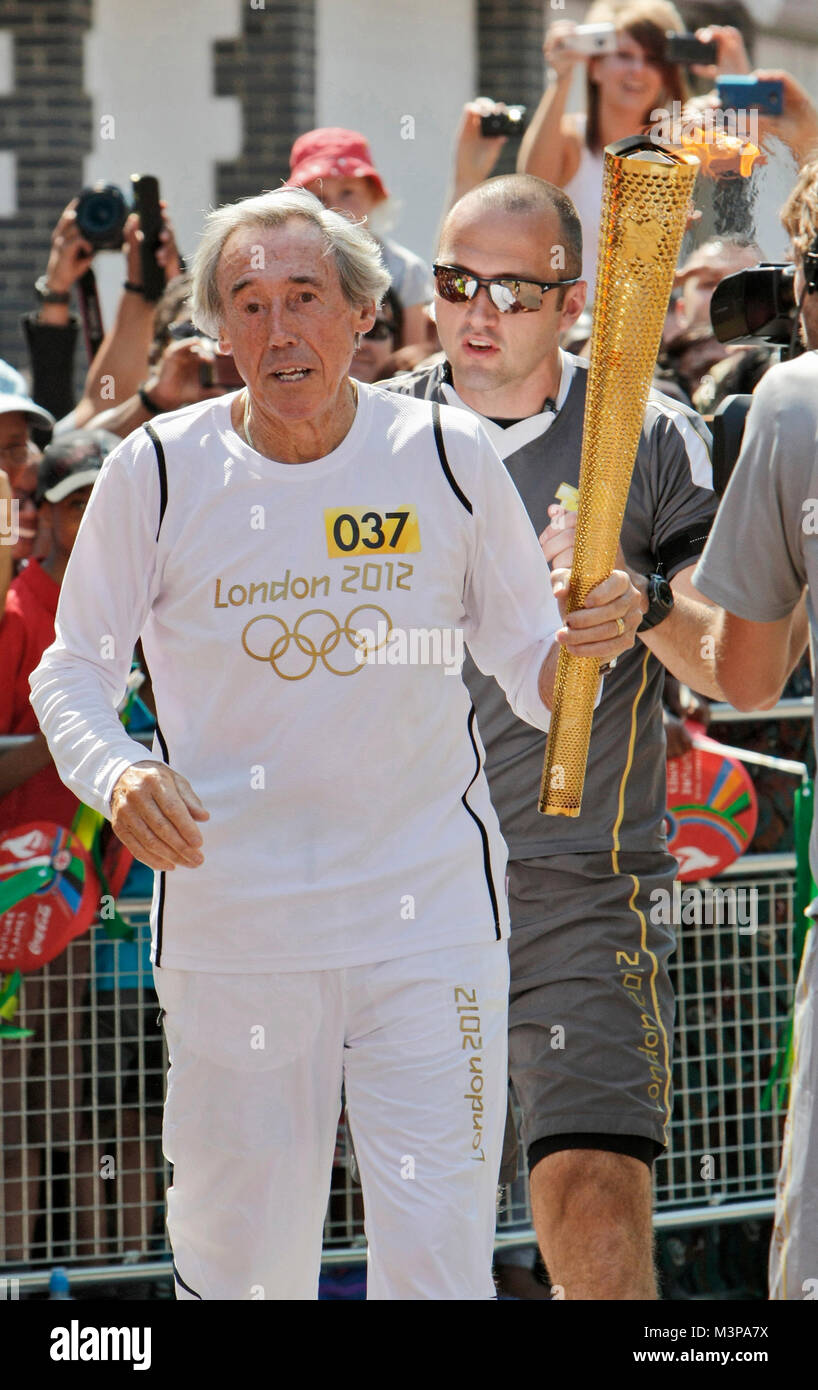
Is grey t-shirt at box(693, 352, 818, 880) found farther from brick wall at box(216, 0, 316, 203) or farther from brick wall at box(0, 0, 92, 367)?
brick wall at box(216, 0, 316, 203)

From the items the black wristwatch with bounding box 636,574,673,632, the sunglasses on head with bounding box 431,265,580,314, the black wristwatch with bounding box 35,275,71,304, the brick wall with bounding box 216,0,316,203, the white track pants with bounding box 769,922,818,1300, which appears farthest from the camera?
the brick wall with bounding box 216,0,316,203

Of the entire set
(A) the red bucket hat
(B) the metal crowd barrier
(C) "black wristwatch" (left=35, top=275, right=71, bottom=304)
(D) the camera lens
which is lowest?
(B) the metal crowd barrier

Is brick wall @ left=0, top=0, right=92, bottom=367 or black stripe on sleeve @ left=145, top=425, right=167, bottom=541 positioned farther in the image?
brick wall @ left=0, top=0, right=92, bottom=367

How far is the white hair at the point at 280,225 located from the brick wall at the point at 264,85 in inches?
288

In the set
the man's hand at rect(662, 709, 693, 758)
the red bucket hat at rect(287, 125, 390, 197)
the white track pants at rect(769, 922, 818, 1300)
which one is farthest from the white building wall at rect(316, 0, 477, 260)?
the white track pants at rect(769, 922, 818, 1300)

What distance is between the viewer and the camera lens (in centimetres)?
612

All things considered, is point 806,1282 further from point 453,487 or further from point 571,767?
point 453,487

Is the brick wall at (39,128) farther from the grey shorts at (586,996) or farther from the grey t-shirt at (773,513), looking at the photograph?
the grey t-shirt at (773,513)

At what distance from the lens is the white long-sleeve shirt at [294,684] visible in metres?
2.85

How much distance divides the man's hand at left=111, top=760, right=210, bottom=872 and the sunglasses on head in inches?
59.7

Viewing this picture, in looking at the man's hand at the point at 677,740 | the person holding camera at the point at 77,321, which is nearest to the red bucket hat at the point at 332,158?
the person holding camera at the point at 77,321

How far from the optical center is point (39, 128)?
9.84 metres

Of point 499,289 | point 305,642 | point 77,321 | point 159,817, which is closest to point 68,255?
point 77,321

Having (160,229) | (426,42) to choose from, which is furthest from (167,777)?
(426,42)
